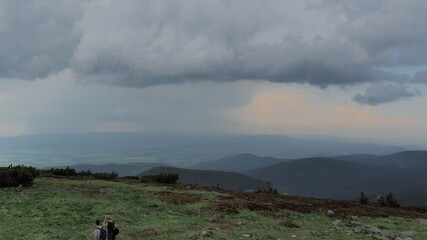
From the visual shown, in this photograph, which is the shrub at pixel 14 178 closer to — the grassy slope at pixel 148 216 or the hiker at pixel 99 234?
the grassy slope at pixel 148 216

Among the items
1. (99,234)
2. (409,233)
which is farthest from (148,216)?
(409,233)

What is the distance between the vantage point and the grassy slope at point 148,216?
845 inches

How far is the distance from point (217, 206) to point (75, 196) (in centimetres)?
1273

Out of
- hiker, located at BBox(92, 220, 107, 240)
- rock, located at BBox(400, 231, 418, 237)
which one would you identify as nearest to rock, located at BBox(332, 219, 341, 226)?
rock, located at BBox(400, 231, 418, 237)

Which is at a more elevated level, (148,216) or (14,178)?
(14,178)

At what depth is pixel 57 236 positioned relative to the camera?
20.0m

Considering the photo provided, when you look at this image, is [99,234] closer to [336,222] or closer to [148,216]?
[148,216]

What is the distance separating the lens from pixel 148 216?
86.1 feet

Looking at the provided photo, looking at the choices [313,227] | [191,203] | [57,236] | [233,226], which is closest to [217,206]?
[191,203]

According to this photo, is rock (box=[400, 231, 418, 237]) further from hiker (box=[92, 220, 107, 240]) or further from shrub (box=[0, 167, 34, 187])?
shrub (box=[0, 167, 34, 187])

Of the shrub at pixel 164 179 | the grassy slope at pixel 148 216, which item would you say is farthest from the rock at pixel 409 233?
the shrub at pixel 164 179

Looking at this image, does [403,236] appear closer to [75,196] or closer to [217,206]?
[217,206]

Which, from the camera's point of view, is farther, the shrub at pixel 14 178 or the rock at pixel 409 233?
the shrub at pixel 14 178

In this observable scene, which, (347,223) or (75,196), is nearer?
(347,223)
